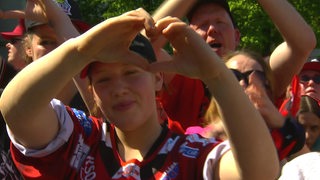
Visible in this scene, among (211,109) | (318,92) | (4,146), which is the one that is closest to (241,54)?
(211,109)

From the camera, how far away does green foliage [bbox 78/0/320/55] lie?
15164 mm

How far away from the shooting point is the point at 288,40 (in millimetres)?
2963

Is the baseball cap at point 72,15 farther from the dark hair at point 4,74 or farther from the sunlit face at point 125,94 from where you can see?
the sunlit face at point 125,94

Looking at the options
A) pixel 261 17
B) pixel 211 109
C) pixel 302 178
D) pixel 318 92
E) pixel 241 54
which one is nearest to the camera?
pixel 302 178

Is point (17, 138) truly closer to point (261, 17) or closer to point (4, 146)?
point (4, 146)

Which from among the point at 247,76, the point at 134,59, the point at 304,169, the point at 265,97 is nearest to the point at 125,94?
the point at 134,59

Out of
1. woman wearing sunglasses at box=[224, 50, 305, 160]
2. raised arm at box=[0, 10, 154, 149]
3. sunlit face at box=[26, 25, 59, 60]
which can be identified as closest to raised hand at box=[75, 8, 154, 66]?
raised arm at box=[0, 10, 154, 149]

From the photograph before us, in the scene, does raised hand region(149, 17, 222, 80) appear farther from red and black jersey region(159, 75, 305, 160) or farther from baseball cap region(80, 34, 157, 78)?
red and black jersey region(159, 75, 305, 160)

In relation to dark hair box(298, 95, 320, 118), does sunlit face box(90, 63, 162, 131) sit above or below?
above

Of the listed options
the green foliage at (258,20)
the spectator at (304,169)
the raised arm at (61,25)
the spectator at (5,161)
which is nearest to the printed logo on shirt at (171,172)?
the spectator at (304,169)

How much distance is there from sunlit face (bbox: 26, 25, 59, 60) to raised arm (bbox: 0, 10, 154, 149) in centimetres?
133

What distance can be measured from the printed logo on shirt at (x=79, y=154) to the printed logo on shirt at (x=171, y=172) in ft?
1.07

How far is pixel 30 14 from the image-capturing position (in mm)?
3084

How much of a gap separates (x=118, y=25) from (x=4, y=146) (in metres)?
1.00
